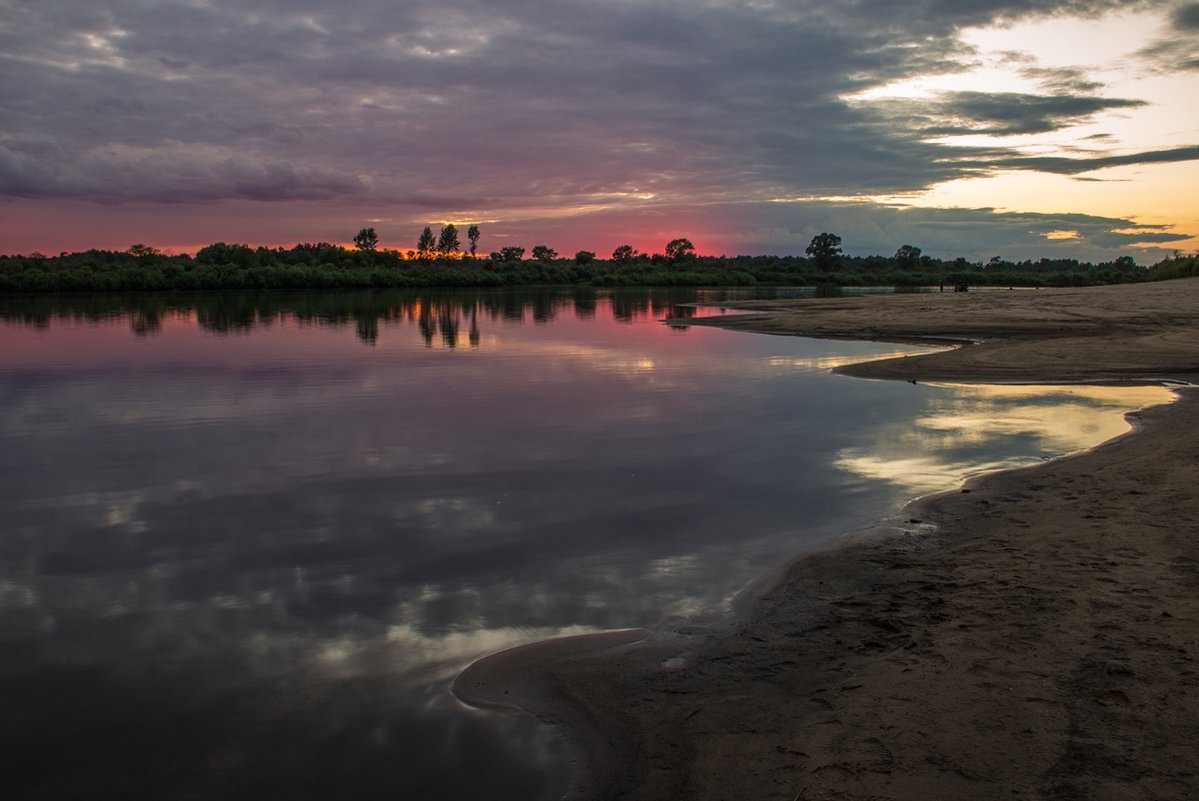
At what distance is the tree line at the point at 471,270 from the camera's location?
3516 inches

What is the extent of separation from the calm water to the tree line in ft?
166

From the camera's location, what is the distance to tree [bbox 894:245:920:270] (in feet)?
531

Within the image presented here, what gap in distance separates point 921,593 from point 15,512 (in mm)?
8710

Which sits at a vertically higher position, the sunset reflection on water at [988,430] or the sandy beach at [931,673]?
the sunset reflection on water at [988,430]

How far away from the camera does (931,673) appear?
15.9 feet

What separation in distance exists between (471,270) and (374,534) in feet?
390

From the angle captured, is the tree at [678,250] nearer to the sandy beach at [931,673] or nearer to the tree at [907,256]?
the tree at [907,256]

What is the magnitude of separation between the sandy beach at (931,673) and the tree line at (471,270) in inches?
2164

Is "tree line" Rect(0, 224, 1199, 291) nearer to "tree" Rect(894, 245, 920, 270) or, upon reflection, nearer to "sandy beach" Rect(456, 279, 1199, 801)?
"tree" Rect(894, 245, 920, 270)

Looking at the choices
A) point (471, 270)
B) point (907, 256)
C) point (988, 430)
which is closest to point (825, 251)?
point (907, 256)

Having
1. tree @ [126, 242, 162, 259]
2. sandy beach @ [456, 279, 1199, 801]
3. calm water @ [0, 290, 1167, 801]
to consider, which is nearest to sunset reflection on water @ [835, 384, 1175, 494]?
calm water @ [0, 290, 1167, 801]

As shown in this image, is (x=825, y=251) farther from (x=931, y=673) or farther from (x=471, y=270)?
(x=931, y=673)

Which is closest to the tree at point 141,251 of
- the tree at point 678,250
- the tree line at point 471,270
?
the tree line at point 471,270

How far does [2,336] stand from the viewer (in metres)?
32.6
